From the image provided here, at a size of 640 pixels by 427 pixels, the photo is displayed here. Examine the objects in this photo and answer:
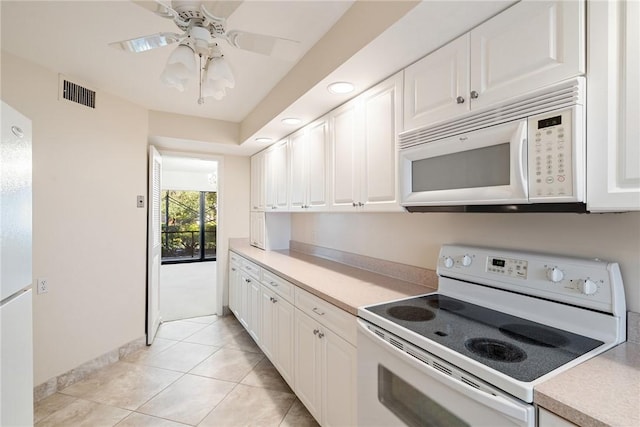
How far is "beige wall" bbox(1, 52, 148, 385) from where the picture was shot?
2.32 meters

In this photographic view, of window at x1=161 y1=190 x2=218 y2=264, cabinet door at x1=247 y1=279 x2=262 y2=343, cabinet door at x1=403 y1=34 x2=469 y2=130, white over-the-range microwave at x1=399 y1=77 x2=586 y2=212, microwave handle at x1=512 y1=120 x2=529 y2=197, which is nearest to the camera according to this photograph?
white over-the-range microwave at x1=399 y1=77 x2=586 y2=212

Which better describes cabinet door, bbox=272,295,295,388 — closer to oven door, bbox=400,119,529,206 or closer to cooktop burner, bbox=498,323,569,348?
oven door, bbox=400,119,529,206

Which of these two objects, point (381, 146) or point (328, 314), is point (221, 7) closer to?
point (381, 146)

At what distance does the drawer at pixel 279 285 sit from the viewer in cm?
221

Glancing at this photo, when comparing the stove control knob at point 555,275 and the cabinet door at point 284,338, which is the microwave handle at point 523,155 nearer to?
the stove control knob at point 555,275

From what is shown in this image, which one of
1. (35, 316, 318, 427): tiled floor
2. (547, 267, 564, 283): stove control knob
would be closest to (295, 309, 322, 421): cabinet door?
(35, 316, 318, 427): tiled floor

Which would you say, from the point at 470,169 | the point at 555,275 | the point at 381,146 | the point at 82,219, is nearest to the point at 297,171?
the point at 381,146

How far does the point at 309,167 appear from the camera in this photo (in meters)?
2.67

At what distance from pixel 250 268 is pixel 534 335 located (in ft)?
8.37

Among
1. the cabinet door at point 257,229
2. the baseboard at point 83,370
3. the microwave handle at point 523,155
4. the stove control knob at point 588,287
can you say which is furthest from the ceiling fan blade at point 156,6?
the baseboard at point 83,370

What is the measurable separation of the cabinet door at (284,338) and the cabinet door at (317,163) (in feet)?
2.83

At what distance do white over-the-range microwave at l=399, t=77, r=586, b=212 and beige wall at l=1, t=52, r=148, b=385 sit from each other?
271 cm

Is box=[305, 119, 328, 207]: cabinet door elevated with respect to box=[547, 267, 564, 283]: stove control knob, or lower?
elevated

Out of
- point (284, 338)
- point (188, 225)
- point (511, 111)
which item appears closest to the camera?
point (511, 111)
